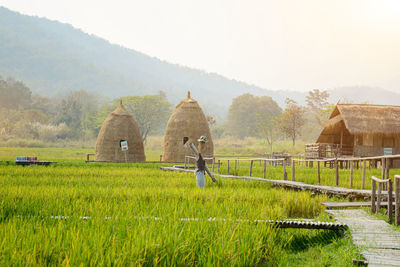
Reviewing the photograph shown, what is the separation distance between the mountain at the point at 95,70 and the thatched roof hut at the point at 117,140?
73.7 metres

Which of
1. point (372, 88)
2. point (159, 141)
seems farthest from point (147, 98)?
point (372, 88)

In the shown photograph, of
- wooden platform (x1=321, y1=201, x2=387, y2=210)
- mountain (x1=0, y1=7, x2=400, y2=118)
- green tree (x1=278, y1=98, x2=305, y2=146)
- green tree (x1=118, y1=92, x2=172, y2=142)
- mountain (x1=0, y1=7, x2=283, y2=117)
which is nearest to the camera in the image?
wooden platform (x1=321, y1=201, x2=387, y2=210)

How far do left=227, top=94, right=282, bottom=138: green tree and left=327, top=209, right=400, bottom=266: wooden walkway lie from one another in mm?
61703

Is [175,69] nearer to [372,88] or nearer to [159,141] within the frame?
[372,88]

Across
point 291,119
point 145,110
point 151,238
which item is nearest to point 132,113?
point 145,110

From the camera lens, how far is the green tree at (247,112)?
224ft

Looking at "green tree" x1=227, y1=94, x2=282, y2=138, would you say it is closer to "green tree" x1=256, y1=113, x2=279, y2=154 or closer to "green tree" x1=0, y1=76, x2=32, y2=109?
"green tree" x1=256, y1=113, x2=279, y2=154

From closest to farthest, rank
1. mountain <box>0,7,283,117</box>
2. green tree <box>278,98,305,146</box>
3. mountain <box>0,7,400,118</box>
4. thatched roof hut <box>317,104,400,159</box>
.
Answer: thatched roof hut <box>317,104,400,159</box> < green tree <box>278,98,305,146</box> < mountain <box>0,7,283,117</box> < mountain <box>0,7,400,118</box>

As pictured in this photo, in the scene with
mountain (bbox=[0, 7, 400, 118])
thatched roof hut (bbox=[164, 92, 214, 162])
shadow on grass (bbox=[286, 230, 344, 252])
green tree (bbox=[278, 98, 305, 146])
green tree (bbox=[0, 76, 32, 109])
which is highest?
mountain (bbox=[0, 7, 400, 118])

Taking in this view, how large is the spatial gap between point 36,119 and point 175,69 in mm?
112325

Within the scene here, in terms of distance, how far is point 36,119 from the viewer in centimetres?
5341

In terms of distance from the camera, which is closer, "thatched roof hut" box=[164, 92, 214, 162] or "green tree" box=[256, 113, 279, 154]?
"thatched roof hut" box=[164, 92, 214, 162]

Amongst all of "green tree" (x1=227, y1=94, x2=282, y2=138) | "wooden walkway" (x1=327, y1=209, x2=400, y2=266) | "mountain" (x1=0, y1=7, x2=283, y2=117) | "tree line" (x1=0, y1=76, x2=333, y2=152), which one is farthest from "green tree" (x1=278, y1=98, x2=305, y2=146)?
"mountain" (x1=0, y1=7, x2=283, y2=117)

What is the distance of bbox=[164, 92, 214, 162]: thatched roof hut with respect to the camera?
2195 centimetres
